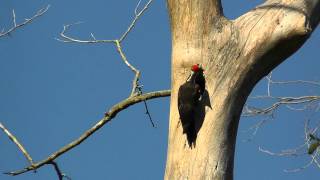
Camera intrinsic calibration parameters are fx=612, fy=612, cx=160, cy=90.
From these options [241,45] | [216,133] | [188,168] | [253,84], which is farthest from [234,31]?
[188,168]

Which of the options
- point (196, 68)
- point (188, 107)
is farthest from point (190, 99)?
point (196, 68)

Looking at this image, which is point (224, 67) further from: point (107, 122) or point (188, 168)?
point (107, 122)

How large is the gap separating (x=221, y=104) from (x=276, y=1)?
64cm

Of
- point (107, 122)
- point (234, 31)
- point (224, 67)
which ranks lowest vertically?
point (107, 122)

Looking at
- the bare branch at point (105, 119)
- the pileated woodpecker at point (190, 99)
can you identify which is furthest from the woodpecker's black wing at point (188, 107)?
the bare branch at point (105, 119)

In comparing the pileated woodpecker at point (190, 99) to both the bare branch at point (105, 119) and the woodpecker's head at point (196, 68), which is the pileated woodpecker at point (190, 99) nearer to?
Result: the woodpecker's head at point (196, 68)

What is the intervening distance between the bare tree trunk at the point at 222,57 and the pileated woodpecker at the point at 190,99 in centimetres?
3

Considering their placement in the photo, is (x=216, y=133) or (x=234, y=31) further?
(x=234, y=31)

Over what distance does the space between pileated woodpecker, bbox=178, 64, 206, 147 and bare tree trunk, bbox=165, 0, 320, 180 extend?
0.03 metres

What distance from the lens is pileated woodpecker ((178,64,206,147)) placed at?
292cm

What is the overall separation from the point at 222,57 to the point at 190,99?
0.27 metres

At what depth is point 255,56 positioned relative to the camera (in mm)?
2992

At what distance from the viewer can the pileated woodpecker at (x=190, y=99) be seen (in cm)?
292

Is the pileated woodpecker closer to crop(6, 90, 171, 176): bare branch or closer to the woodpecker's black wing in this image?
the woodpecker's black wing
